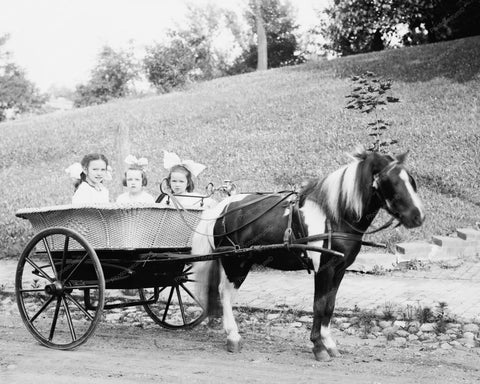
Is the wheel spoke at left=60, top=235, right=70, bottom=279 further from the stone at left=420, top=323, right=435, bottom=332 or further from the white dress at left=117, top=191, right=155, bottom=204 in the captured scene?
the stone at left=420, top=323, right=435, bottom=332

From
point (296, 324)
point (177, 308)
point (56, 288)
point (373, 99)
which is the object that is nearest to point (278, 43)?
point (373, 99)

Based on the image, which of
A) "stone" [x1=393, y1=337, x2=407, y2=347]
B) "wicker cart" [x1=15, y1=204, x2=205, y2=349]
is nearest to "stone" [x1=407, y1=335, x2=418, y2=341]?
"stone" [x1=393, y1=337, x2=407, y2=347]

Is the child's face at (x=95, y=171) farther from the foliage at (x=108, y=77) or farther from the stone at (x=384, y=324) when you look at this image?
the foliage at (x=108, y=77)

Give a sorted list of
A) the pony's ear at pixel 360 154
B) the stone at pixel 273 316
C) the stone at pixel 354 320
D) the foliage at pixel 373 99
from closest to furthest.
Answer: the pony's ear at pixel 360 154 → the stone at pixel 354 320 → the stone at pixel 273 316 → the foliage at pixel 373 99

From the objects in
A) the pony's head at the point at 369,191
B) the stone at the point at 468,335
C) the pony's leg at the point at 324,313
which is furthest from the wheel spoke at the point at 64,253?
the stone at the point at 468,335

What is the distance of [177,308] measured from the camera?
8234 millimetres

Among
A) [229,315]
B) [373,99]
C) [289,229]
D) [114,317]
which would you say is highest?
[373,99]

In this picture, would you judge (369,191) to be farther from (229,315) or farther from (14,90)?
(14,90)

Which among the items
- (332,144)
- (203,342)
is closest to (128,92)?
(332,144)

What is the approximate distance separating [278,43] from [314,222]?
48.2 meters

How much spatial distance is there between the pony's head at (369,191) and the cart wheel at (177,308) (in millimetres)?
1842

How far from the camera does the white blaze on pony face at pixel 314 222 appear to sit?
222 inches

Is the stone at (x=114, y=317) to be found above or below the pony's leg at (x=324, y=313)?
below

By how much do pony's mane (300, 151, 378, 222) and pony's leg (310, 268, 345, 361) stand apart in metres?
0.50
